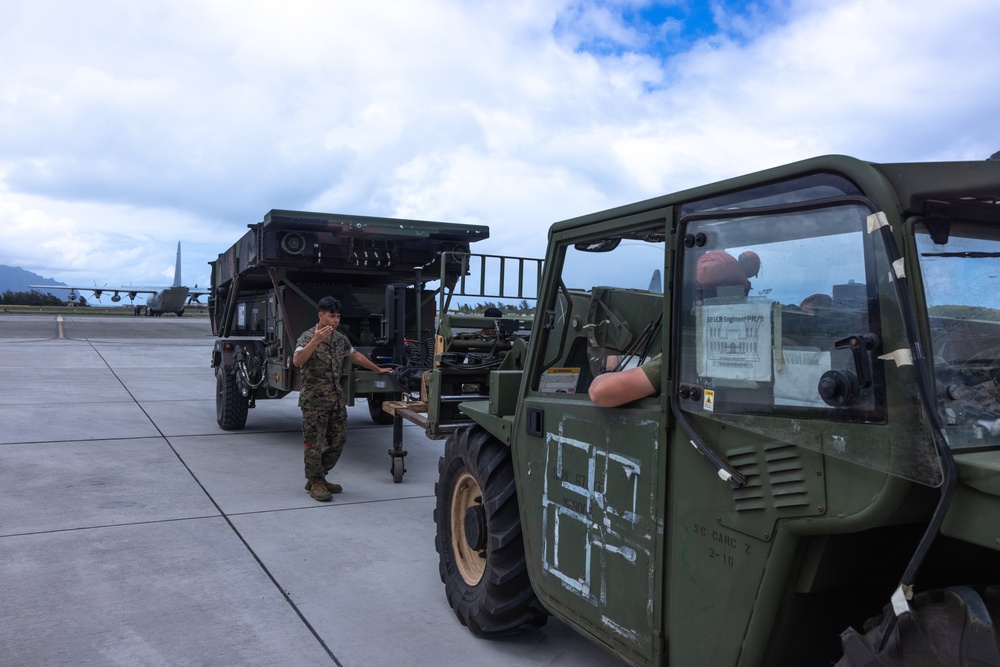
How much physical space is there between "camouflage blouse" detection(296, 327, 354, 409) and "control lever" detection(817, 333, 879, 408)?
526cm

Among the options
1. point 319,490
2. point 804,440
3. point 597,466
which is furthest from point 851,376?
point 319,490

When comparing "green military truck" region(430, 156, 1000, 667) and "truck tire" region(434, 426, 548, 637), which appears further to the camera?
"truck tire" region(434, 426, 548, 637)

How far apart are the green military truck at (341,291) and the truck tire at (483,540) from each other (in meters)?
3.43

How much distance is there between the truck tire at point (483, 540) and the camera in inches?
142

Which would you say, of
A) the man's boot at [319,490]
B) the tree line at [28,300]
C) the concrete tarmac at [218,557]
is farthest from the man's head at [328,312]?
the tree line at [28,300]

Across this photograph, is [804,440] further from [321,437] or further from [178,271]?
[178,271]

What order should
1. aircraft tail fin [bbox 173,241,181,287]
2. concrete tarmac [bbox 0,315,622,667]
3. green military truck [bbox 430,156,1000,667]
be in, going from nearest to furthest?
green military truck [bbox 430,156,1000,667] < concrete tarmac [bbox 0,315,622,667] < aircraft tail fin [bbox 173,241,181,287]

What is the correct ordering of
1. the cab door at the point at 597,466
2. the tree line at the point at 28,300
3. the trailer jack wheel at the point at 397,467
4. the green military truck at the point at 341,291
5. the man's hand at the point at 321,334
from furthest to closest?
the tree line at the point at 28,300 → the green military truck at the point at 341,291 → the trailer jack wheel at the point at 397,467 → the man's hand at the point at 321,334 → the cab door at the point at 597,466

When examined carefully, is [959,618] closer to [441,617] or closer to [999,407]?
[999,407]

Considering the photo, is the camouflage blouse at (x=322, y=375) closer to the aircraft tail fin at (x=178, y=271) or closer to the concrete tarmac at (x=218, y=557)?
the concrete tarmac at (x=218, y=557)

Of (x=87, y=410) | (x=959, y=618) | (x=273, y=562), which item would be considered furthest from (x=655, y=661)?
(x=87, y=410)

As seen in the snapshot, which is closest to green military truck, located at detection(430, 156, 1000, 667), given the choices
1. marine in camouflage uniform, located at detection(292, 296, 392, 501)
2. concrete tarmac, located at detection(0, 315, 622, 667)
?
concrete tarmac, located at detection(0, 315, 622, 667)

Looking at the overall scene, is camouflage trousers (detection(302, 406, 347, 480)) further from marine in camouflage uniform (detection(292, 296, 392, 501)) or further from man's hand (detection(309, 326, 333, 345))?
man's hand (detection(309, 326, 333, 345))

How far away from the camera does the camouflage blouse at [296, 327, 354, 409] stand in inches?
264
